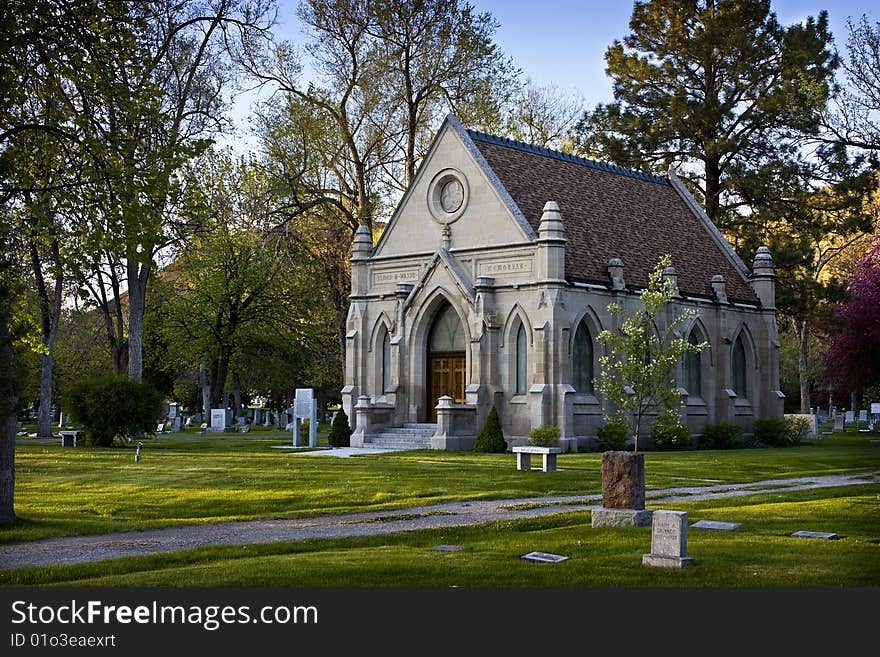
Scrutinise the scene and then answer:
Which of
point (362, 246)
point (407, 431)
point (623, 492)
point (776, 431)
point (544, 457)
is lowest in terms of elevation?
point (623, 492)

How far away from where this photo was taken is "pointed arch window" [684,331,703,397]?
45.9 meters

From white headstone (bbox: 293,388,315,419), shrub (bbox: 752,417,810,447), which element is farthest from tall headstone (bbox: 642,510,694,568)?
shrub (bbox: 752,417,810,447)

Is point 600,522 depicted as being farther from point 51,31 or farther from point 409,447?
point 409,447

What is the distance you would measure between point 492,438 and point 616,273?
8.29m

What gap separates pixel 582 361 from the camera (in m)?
40.6

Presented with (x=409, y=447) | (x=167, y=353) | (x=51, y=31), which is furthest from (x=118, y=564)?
(x=167, y=353)

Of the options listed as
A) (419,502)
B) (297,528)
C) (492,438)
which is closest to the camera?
(297,528)

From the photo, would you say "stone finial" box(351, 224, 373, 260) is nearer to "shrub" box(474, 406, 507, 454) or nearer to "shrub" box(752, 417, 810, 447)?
"shrub" box(474, 406, 507, 454)

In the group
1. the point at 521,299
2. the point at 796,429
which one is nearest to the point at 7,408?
the point at 521,299

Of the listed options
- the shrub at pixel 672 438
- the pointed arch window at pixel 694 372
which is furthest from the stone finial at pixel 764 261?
the shrub at pixel 672 438

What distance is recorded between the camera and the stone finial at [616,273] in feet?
136

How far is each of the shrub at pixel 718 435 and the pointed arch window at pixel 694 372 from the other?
1.85 meters

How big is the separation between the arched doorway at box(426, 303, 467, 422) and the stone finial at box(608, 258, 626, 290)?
5.93 metres

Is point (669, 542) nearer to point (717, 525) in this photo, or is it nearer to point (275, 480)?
point (717, 525)
